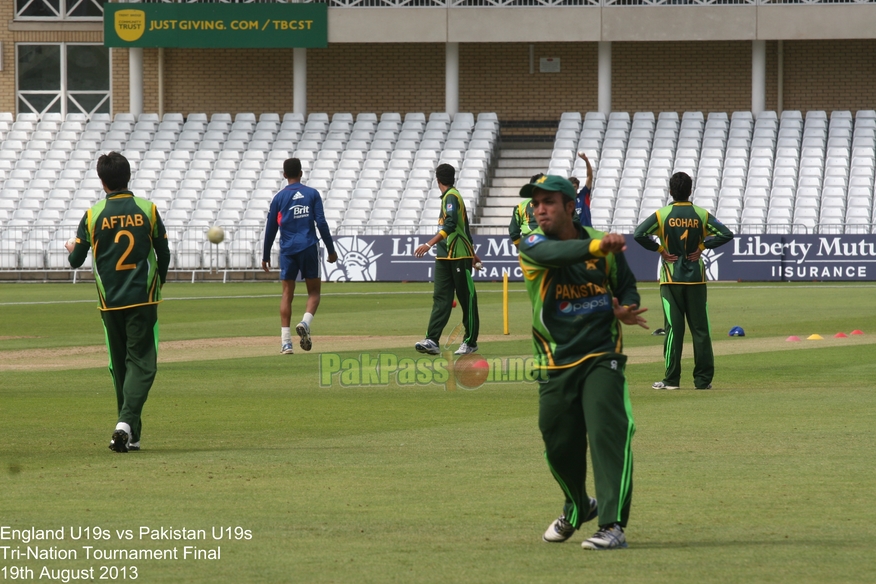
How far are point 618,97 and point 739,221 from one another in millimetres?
10808

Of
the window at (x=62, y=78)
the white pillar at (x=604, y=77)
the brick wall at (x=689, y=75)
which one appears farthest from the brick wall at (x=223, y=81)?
the brick wall at (x=689, y=75)

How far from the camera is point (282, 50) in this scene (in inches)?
1786

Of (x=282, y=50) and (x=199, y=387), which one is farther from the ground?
(x=282, y=50)

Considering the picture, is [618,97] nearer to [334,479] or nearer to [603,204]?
[603,204]

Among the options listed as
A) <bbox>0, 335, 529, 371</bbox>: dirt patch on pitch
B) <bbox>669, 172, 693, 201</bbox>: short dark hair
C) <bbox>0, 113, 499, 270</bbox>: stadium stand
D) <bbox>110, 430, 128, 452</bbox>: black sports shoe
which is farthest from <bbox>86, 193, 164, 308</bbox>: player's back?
<bbox>0, 113, 499, 270</bbox>: stadium stand

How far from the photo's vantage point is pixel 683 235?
12344 millimetres

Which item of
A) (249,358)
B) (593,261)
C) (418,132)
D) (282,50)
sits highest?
(282,50)

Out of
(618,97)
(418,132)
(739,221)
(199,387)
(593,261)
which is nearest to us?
(593,261)

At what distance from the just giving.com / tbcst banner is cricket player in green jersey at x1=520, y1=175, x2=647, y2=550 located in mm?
25933

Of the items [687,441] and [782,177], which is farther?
[782,177]

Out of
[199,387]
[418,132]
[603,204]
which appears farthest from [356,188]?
[199,387]

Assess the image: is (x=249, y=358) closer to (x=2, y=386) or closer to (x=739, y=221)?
(x=2, y=386)

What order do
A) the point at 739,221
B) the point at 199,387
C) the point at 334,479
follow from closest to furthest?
1. the point at 334,479
2. the point at 199,387
3. the point at 739,221

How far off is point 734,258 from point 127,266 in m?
25.7
